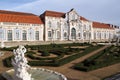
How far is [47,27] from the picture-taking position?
77.4 meters

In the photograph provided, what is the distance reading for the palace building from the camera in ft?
222

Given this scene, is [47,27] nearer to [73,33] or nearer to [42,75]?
[73,33]

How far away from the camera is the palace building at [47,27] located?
67688 mm

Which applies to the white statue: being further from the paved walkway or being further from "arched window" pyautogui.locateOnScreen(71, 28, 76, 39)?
"arched window" pyautogui.locateOnScreen(71, 28, 76, 39)

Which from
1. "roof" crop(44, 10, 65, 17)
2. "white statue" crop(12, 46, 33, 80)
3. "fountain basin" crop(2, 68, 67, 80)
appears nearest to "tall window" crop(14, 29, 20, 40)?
"roof" crop(44, 10, 65, 17)

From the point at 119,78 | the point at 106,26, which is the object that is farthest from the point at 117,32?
the point at 119,78

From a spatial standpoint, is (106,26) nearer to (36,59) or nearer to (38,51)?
(38,51)

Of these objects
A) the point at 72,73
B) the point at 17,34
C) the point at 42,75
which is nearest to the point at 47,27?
the point at 17,34

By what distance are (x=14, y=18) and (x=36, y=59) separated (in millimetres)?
30850

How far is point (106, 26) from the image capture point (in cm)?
10469

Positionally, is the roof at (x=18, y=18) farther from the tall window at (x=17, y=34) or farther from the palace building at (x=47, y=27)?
the tall window at (x=17, y=34)

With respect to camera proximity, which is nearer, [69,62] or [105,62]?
[105,62]

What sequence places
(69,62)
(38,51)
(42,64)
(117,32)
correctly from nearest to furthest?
(42,64), (69,62), (38,51), (117,32)

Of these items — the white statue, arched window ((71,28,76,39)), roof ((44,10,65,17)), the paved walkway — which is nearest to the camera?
the white statue
